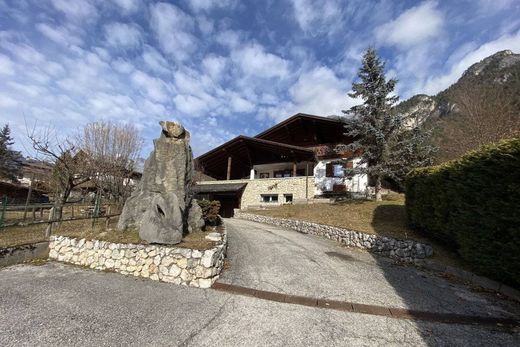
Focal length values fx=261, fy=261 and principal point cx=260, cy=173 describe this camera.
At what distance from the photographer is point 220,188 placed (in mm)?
26438

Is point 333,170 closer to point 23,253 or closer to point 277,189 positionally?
point 277,189

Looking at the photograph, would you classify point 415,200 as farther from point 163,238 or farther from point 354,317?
point 163,238

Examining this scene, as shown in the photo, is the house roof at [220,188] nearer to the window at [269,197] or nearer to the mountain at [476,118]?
the window at [269,197]

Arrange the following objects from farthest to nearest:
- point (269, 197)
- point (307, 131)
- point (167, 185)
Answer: point (307, 131) → point (269, 197) → point (167, 185)

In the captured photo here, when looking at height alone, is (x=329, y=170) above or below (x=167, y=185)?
above

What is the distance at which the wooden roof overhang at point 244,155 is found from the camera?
25.8m

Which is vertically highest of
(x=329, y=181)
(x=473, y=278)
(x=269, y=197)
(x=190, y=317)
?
(x=329, y=181)

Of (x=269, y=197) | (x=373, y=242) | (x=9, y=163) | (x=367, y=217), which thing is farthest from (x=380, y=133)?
(x=9, y=163)

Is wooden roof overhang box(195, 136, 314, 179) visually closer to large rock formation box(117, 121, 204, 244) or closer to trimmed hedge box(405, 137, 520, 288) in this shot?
trimmed hedge box(405, 137, 520, 288)

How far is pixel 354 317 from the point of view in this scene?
470 centimetres

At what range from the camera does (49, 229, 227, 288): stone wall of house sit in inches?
243

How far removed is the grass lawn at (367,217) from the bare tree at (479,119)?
722 cm

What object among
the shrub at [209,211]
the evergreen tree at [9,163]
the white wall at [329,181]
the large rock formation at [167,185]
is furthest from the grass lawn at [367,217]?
the evergreen tree at [9,163]

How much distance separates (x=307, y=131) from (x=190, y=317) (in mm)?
26531
